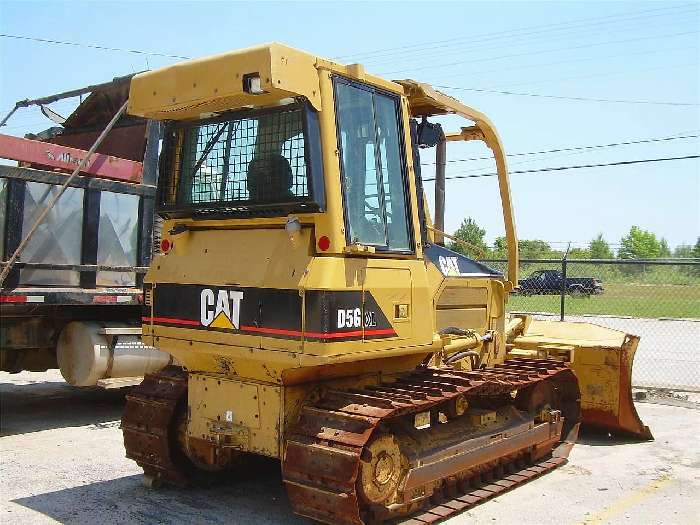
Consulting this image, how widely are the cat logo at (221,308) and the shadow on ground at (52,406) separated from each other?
393cm

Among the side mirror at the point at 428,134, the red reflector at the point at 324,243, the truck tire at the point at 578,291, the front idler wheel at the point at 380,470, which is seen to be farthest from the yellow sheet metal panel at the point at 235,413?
the truck tire at the point at 578,291

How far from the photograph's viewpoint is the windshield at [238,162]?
508 centimetres

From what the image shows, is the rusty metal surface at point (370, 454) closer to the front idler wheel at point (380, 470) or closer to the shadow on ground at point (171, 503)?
the front idler wheel at point (380, 470)

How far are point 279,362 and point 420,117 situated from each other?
2752mm

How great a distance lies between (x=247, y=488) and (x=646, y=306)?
25841 millimetres

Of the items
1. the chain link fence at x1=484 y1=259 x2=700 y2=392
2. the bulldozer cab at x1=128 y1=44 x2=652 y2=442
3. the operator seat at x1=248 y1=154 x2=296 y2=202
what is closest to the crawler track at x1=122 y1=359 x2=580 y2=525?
the bulldozer cab at x1=128 y1=44 x2=652 y2=442

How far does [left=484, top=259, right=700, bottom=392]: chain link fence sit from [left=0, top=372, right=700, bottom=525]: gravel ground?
2571mm

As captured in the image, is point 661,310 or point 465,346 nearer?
point 465,346

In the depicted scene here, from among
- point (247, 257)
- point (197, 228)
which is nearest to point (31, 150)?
point (197, 228)

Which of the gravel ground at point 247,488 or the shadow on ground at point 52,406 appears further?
the shadow on ground at point 52,406

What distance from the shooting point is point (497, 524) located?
533 centimetres

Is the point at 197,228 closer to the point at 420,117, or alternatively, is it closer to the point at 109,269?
the point at 420,117

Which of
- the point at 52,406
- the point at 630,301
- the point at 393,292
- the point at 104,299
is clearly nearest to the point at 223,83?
the point at 393,292

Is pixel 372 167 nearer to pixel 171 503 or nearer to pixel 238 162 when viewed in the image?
pixel 238 162
